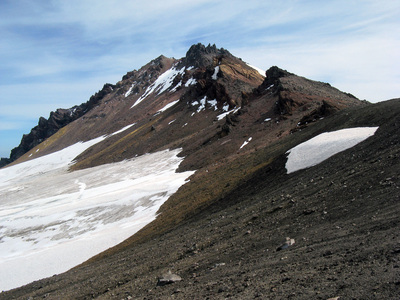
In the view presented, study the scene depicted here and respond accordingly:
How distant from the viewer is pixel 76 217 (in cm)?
5972

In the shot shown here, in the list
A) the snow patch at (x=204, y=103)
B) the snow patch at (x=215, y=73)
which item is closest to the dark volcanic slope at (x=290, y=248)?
the snow patch at (x=204, y=103)

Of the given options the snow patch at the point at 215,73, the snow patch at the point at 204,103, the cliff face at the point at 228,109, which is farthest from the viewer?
the snow patch at the point at 215,73

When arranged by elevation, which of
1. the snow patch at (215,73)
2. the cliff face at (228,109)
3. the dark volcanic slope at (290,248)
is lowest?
the dark volcanic slope at (290,248)

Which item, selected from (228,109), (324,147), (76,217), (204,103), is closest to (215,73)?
(204,103)

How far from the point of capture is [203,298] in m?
12.7

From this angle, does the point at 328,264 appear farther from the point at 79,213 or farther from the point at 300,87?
the point at 300,87

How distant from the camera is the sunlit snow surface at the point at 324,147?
34156mm

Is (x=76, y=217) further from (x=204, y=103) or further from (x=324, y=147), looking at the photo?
(x=204, y=103)

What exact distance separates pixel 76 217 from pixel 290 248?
53880 mm

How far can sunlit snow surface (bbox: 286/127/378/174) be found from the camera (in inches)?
1345

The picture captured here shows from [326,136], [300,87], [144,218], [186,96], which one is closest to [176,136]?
[186,96]

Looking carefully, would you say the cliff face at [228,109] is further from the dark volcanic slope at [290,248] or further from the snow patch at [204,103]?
the dark volcanic slope at [290,248]

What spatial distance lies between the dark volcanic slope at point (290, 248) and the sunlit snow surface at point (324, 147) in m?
1.99

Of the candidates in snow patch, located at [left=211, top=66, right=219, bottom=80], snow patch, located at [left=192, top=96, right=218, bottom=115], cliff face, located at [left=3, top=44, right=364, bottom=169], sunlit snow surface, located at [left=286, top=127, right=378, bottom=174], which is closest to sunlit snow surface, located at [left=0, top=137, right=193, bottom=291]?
cliff face, located at [left=3, top=44, right=364, bottom=169]
